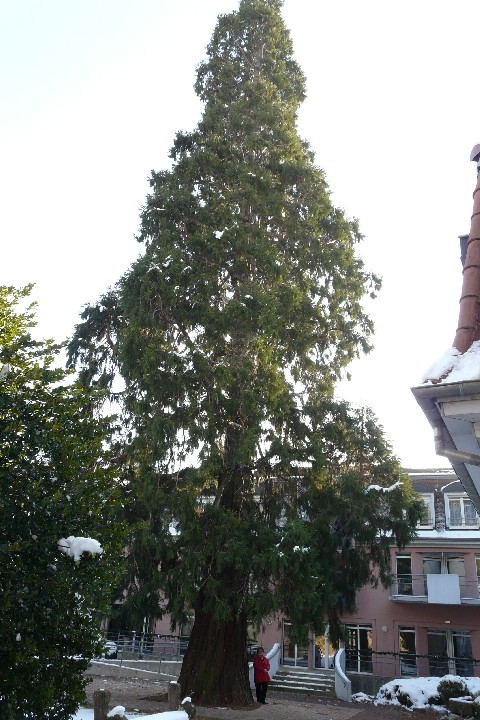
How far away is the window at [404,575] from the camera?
2836 cm

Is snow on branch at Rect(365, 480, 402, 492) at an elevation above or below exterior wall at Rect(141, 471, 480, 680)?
above

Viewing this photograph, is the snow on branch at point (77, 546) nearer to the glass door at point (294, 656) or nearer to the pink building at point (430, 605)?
the pink building at point (430, 605)

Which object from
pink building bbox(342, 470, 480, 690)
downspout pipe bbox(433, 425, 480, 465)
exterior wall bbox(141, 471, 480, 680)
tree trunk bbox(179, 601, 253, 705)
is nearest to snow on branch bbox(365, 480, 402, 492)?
tree trunk bbox(179, 601, 253, 705)

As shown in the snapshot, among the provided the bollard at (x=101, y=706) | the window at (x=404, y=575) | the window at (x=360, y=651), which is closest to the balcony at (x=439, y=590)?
the window at (x=404, y=575)

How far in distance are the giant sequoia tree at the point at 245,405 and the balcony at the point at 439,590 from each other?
11.3 meters

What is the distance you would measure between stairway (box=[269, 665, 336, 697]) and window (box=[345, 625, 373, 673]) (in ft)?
10.1

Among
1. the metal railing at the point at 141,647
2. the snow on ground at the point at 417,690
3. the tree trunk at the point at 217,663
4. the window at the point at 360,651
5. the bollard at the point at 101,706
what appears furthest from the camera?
the window at the point at 360,651

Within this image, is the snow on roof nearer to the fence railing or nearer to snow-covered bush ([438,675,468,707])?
snow-covered bush ([438,675,468,707])

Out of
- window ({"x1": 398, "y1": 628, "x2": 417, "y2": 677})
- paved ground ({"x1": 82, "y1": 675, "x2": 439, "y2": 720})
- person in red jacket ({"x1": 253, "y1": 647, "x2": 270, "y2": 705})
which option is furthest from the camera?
window ({"x1": 398, "y1": 628, "x2": 417, "y2": 677})

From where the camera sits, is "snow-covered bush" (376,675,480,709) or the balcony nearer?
"snow-covered bush" (376,675,480,709)

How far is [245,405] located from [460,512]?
1876 centimetres

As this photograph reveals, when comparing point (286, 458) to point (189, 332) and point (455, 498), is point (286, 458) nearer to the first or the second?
point (189, 332)

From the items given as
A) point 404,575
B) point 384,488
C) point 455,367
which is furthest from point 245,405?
point 404,575

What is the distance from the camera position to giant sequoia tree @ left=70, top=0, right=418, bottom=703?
14.6 m
